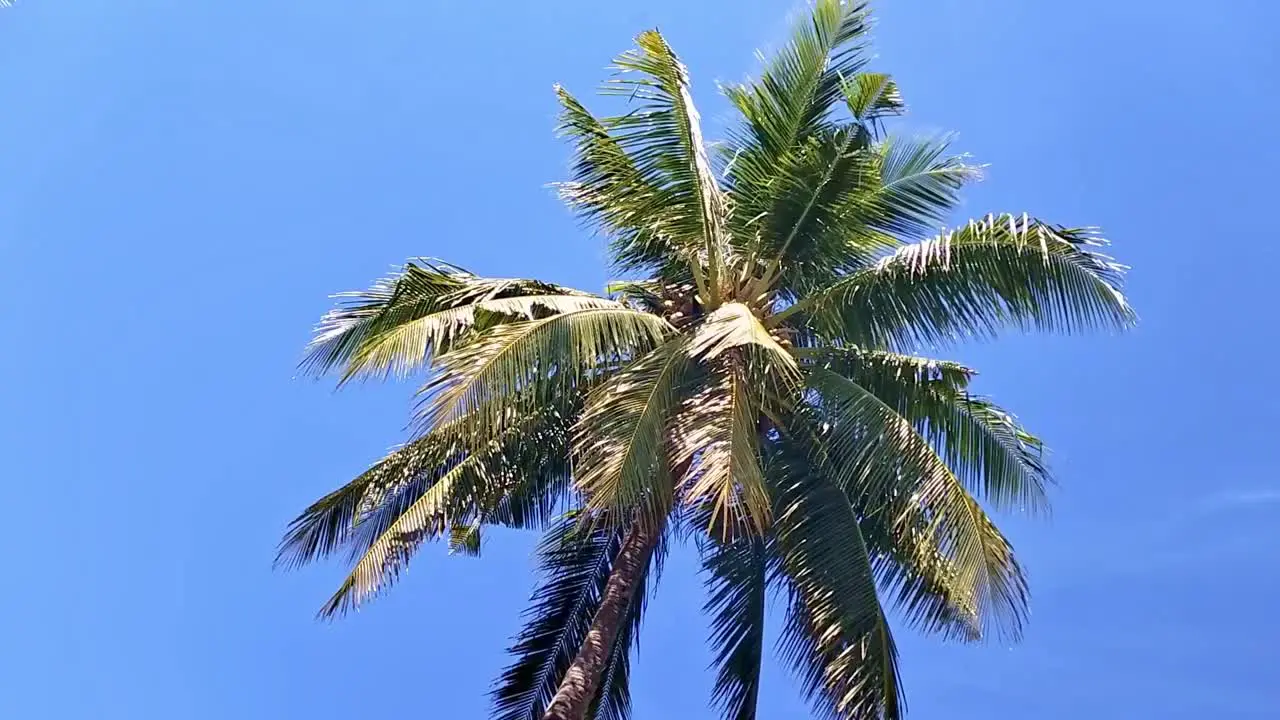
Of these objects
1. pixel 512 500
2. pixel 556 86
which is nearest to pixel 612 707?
pixel 512 500

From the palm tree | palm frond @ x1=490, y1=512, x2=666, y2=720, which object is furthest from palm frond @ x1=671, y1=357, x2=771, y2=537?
palm frond @ x1=490, y1=512, x2=666, y2=720

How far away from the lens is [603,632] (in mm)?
10359

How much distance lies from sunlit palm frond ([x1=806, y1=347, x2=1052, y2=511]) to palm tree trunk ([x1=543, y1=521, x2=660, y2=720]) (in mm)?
2749

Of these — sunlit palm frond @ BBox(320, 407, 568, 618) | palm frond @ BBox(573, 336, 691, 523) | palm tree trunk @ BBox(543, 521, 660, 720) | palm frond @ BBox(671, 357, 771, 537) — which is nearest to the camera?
palm frond @ BBox(671, 357, 771, 537)

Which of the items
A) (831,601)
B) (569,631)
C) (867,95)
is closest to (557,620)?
(569,631)

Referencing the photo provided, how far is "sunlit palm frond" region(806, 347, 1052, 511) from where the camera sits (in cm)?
1109

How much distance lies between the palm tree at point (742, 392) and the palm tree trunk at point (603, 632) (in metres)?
0.03

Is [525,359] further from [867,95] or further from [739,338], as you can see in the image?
[867,95]

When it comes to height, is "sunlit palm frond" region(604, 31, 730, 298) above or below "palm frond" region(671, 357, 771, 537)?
above

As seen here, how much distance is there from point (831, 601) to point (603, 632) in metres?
2.14

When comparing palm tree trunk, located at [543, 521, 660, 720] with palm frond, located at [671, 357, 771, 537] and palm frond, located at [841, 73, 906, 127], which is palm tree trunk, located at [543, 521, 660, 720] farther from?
palm frond, located at [841, 73, 906, 127]

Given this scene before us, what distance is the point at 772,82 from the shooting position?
11.5 metres

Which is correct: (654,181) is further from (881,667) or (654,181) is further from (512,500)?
(881,667)

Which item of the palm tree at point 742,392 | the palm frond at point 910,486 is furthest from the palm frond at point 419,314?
the palm frond at point 910,486
